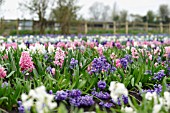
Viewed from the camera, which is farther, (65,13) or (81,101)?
(65,13)

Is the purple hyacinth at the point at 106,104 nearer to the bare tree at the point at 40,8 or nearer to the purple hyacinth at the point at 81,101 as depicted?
the purple hyacinth at the point at 81,101

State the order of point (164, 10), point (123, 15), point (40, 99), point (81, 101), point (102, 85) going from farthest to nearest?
1. point (164, 10)
2. point (123, 15)
3. point (102, 85)
4. point (81, 101)
5. point (40, 99)

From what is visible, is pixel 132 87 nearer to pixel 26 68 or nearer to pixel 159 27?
pixel 26 68

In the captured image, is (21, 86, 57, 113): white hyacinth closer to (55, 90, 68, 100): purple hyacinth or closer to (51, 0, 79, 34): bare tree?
(55, 90, 68, 100): purple hyacinth

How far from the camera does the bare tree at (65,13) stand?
20.8 meters

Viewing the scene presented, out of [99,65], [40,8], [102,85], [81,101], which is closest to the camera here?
[81,101]

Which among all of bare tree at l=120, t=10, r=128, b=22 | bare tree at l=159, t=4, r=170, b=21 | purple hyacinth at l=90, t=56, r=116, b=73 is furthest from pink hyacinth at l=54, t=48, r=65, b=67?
bare tree at l=159, t=4, r=170, b=21

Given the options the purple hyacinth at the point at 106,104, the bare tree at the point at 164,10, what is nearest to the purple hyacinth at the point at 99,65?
the purple hyacinth at the point at 106,104

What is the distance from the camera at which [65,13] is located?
20953 mm

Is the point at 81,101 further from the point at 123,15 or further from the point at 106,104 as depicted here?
the point at 123,15

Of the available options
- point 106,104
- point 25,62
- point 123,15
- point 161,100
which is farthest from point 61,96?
point 123,15

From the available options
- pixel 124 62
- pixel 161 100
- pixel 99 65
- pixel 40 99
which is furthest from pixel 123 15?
pixel 40 99

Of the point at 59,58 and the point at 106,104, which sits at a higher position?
the point at 59,58

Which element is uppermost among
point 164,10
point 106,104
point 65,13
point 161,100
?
point 164,10
